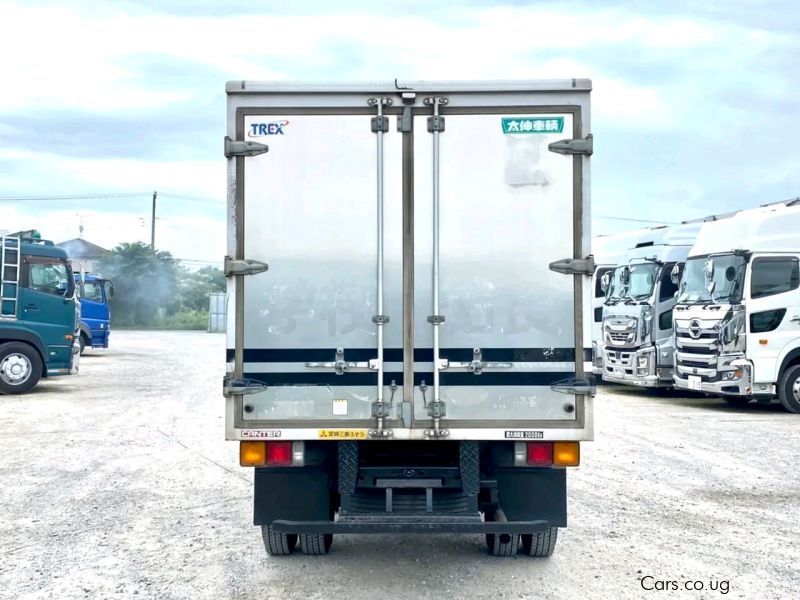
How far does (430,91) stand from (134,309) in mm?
59881

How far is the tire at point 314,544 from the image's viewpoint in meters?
6.21

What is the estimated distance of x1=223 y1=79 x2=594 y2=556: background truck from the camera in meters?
5.44

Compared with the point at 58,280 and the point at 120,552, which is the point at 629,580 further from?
the point at 58,280

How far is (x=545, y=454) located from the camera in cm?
564

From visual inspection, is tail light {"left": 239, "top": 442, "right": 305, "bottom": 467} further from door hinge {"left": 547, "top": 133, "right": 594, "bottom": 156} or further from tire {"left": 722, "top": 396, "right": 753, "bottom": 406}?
tire {"left": 722, "top": 396, "right": 753, "bottom": 406}

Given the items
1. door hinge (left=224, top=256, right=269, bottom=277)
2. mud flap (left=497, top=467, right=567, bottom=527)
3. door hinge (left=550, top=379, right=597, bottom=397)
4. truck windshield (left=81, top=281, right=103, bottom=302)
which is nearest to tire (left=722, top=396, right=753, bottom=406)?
mud flap (left=497, top=467, right=567, bottom=527)

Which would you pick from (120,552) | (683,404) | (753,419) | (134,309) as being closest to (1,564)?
(120,552)

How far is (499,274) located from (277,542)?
8.03ft

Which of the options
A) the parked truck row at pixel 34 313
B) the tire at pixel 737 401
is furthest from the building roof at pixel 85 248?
the tire at pixel 737 401

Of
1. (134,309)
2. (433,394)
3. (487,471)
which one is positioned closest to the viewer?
(433,394)

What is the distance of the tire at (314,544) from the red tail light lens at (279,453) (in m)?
0.87

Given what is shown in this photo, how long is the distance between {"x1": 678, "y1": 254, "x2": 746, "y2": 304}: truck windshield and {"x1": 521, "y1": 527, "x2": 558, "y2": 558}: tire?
1024 cm

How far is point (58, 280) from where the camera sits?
17625 millimetres

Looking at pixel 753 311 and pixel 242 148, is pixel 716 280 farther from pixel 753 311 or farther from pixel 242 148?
pixel 242 148
